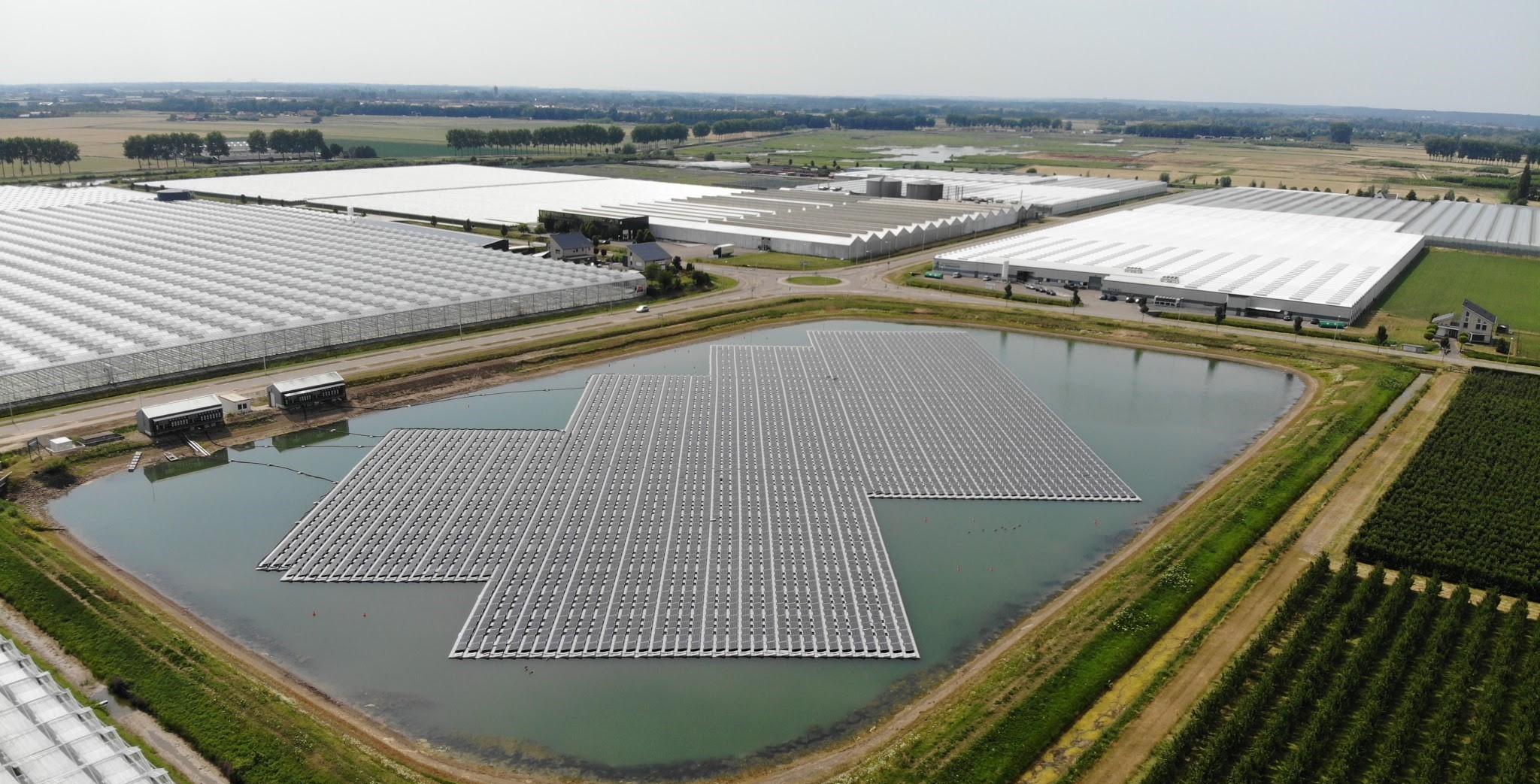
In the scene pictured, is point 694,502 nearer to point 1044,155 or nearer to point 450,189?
point 450,189

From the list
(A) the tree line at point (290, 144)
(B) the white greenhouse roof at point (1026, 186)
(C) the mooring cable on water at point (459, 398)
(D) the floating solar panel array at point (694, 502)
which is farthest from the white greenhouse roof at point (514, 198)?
(A) the tree line at point (290, 144)

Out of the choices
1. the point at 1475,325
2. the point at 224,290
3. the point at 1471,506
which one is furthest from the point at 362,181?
the point at 1471,506

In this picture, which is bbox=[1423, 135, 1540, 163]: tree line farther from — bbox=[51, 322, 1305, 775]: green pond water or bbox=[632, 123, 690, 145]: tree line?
bbox=[51, 322, 1305, 775]: green pond water

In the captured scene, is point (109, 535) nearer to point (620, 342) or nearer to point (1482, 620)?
point (620, 342)

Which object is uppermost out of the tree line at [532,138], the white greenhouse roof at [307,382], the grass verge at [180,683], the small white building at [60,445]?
the tree line at [532,138]

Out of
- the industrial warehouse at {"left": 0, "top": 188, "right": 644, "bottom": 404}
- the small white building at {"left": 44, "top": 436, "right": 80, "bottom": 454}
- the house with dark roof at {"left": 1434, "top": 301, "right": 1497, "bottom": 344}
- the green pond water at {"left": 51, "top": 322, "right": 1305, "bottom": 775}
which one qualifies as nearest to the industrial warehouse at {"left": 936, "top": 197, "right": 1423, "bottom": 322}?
the house with dark roof at {"left": 1434, "top": 301, "right": 1497, "bottom": 344}

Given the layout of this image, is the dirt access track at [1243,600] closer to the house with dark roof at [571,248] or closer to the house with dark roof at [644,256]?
the house with dark roof at [644,256]

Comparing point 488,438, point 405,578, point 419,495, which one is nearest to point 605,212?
point 488,438
